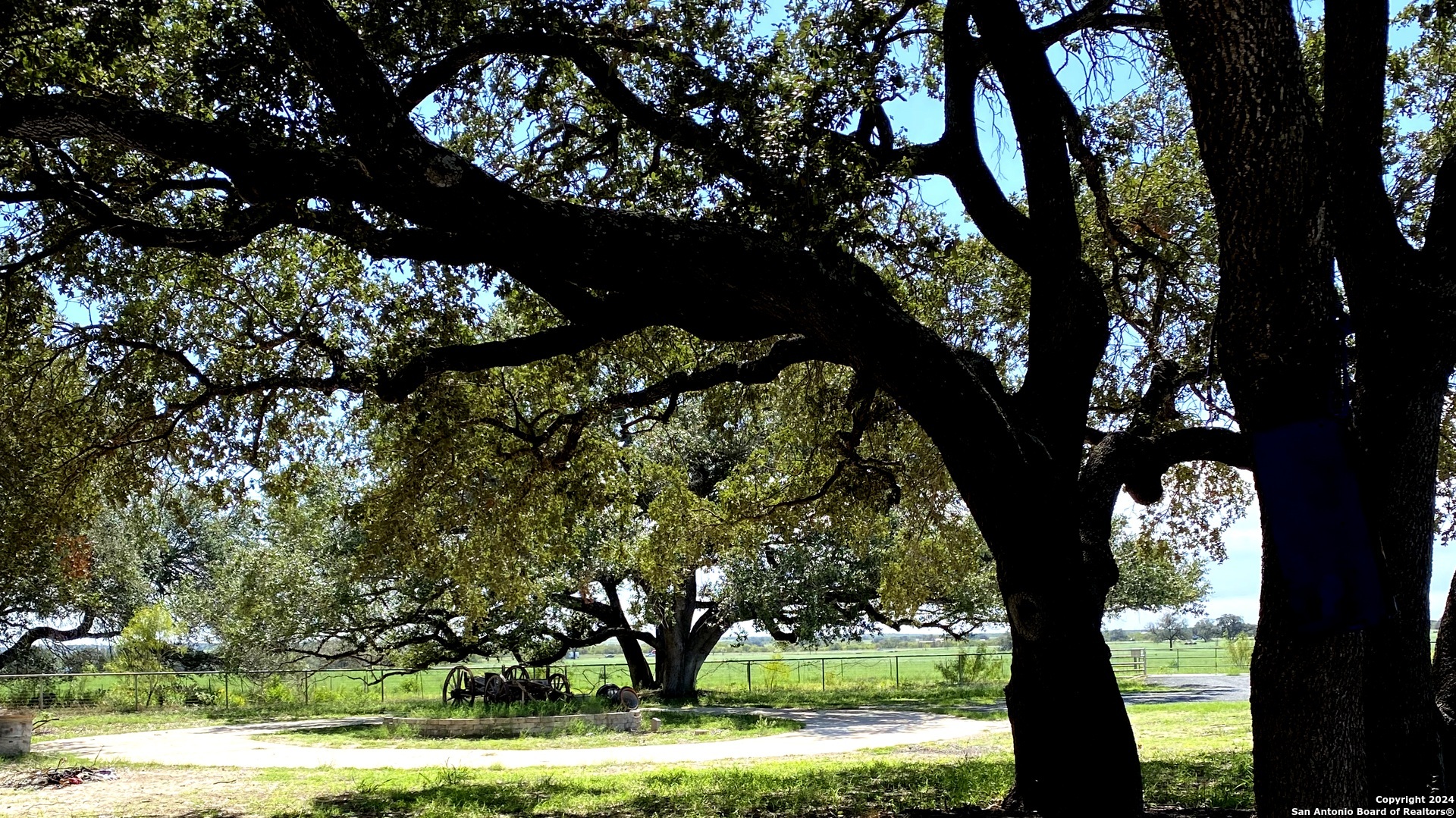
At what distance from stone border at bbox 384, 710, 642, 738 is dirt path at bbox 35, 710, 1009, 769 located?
6.50 feet

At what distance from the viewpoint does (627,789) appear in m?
10.2

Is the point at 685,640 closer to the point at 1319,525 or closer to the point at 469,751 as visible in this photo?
the point at 469,751

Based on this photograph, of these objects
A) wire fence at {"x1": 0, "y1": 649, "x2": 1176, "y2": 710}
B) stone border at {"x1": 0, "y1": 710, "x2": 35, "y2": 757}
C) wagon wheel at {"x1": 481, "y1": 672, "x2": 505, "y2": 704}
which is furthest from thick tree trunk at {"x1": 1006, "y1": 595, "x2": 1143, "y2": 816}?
wire fence at {"x1": 0, "y1": 649, "x2": 1176, "y2": 710}

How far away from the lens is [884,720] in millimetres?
20406

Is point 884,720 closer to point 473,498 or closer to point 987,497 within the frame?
point 473,498

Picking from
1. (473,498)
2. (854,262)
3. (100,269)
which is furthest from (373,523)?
(854,262)

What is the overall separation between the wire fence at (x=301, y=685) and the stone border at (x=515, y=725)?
637 cm

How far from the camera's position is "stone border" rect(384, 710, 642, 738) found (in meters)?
17.4

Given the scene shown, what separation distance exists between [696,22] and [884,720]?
15.4 metres

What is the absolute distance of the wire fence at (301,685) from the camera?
82.4 ft

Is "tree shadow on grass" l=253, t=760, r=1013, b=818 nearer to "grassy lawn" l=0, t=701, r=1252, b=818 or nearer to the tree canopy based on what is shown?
"grassy lawn" l=0, t=701, r=1252, b=818

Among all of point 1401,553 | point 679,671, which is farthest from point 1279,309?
point 679,671

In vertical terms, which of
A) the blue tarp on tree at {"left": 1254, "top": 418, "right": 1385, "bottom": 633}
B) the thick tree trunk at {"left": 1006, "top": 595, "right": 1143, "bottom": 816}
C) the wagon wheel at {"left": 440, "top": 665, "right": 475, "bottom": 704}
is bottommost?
the wagon wheel at {"left": 440, "top": 665, "right": 475, "bottom": 704}

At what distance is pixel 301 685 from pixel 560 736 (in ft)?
45.3
